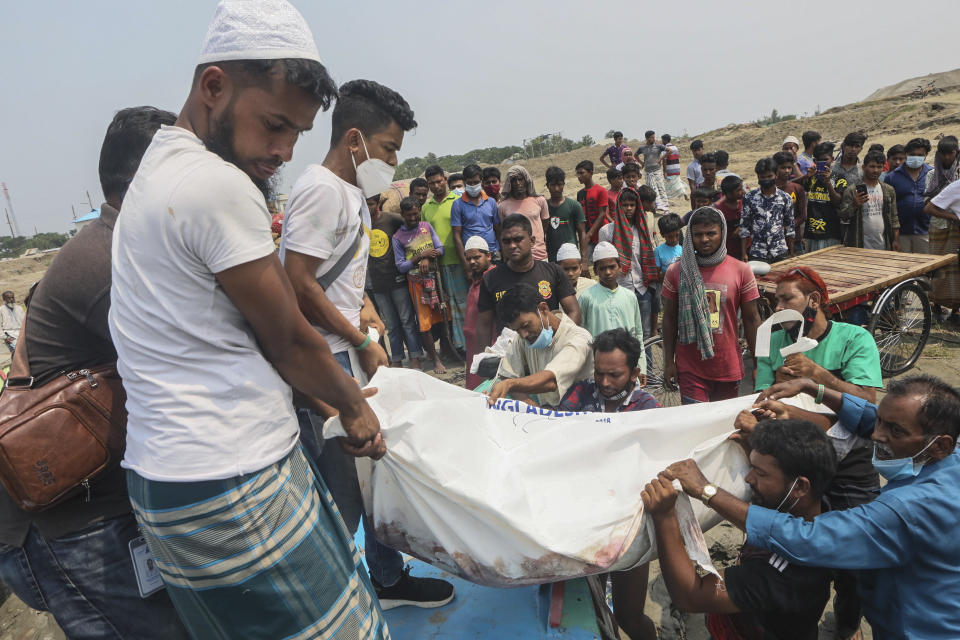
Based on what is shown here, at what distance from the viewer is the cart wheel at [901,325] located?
5.28 meters

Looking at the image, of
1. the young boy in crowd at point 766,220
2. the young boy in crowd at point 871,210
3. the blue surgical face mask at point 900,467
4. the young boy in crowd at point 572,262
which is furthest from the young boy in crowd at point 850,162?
the blue surgical face mask at point 900,467

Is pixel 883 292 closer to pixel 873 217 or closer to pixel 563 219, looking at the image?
pixel 873 217

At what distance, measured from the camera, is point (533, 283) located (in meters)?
4.05

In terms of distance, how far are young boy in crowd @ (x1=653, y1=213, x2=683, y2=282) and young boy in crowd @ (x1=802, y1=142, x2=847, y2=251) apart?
8.04 feet

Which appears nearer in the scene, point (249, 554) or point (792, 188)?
point (249, 554)

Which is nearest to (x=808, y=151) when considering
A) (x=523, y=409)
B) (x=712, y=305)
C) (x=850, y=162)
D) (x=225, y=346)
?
(x=850, y=162)

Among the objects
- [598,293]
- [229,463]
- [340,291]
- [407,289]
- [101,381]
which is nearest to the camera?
[229,463]

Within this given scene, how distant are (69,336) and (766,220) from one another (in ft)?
20.3

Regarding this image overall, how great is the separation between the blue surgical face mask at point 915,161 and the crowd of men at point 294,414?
5.12 m

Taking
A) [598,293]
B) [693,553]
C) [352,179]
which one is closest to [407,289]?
[598,293]

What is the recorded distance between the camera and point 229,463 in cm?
117

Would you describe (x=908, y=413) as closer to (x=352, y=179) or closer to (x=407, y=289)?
(x=352, y=179)

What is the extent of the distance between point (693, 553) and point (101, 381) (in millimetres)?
1751

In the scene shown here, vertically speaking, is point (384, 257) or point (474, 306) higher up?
point (384, 257)
